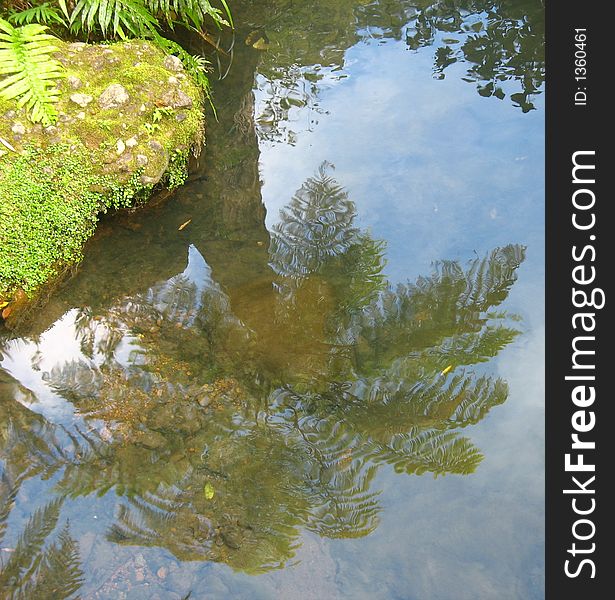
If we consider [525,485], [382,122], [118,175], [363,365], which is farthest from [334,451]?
[382,122]

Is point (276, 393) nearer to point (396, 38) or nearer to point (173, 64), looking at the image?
point (173, 64)

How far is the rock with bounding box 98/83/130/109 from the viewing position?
5.32m

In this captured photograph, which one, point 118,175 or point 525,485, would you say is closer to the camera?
point 525,485

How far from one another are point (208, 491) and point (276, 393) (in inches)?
32.6

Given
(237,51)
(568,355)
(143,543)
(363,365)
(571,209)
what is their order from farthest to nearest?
(237,51) < (571,209) < (363,365) < (568,355) < (143,543)

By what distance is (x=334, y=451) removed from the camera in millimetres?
4180

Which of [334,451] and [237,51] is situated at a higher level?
[237,51]

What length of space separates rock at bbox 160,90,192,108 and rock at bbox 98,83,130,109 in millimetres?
330

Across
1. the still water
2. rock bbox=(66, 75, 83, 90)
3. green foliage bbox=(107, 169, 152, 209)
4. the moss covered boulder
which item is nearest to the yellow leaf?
the still water

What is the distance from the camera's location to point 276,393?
4.45m

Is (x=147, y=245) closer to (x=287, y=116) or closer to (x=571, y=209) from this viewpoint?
(x=287, y=116)

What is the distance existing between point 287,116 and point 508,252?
2744 millimetres

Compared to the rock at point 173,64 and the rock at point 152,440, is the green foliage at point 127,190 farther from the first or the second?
the rock at point 152,440

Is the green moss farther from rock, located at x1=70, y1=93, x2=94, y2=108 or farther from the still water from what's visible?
rock, located at x1=70, y1=93, x2=94, y2=108
